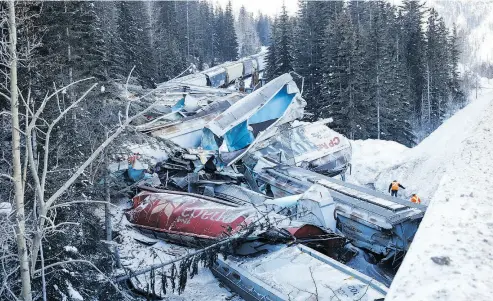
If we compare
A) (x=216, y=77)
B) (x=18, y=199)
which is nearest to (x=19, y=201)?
(x=18, y=199)

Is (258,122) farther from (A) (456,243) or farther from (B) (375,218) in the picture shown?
(A) (456,243)

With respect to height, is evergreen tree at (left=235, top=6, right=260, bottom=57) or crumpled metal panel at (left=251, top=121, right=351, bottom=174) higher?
crumpled metal panel at (left=251, top=121, right=351, bottom=174)

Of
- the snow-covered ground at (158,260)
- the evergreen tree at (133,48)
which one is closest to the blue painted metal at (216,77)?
the evergreen tree at (133,48)

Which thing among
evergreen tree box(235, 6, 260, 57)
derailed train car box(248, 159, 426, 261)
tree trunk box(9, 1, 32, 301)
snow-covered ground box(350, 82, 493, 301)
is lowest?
evergreen tree box(235, 6, 260, 57)

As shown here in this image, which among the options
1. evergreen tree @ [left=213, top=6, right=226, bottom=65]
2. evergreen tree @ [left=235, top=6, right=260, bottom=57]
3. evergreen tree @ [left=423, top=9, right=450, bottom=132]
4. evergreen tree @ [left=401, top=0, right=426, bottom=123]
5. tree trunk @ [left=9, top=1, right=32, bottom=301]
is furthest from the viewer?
evergreen tree @ [left=235, top=6, right=260, bottom=57]

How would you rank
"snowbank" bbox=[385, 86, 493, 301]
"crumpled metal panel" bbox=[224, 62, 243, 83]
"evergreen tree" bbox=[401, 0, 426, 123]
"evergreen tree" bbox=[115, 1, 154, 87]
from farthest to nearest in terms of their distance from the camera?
"crumpled metal panel" bbox=[224, 62, 243, 83], "evergreen tree" bbox=[401, 0, 426, 123], "evergreen tree" bbox=[115, 1, 154, 87], "snowbank" bbox=[385, 86, 493, 301]

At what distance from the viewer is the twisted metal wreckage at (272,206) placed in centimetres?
956

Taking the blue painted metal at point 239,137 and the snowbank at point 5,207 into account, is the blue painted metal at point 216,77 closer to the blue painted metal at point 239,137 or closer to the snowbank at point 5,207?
the blue painted metal at point 239,137

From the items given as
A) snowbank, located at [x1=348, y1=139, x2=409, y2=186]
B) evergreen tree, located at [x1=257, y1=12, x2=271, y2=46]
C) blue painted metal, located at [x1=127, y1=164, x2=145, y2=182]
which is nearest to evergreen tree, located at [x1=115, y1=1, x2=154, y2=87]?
snowbank, located at [x1=348, y1=139, x2=409, y2=186]

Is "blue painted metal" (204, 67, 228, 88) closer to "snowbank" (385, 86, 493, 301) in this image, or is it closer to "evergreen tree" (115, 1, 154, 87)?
"evergreen tree" (115, 1, 154, 87)

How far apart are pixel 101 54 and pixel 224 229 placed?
14.5m

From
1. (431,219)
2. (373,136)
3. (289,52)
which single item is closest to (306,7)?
(289,52)

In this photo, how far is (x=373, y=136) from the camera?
1208 inches

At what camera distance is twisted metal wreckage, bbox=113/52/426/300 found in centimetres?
956
